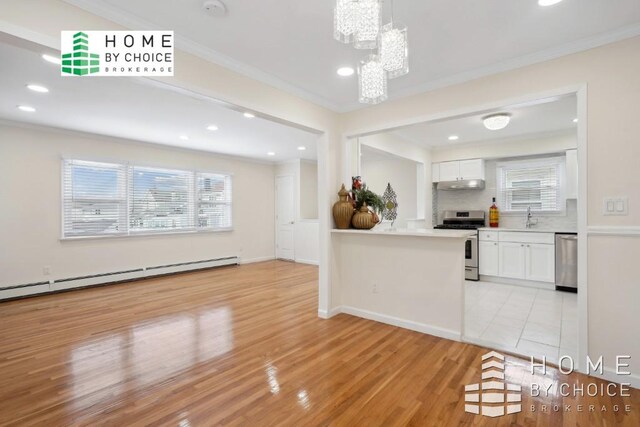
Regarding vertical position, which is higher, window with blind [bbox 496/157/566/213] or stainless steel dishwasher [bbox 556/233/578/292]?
window with blind [bbox 496/157/566/213]

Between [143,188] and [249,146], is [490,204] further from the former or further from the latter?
[143,188]

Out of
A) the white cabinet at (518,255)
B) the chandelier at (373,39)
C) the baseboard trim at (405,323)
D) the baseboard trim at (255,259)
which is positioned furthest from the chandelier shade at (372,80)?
the baseboard trim at (255,259)

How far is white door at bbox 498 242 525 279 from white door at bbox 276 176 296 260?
4.71 m

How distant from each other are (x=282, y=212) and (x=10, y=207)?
16.8 ft

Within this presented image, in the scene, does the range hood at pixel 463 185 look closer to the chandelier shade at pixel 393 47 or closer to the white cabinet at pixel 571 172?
the white cabinet at pixel 571 172

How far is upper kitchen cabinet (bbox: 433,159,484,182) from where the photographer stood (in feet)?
18.6

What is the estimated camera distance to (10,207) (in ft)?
14.4

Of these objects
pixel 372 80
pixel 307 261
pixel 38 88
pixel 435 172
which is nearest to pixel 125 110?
pixel 38 88

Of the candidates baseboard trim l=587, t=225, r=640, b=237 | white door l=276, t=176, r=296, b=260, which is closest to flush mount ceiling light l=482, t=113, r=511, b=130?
baseboard trim l=587, t=225, r=640, b=237

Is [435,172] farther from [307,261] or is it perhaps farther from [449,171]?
[307,261]

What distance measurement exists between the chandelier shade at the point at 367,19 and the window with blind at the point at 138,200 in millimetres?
5516

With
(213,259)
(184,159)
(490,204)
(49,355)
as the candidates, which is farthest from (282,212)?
(49,355)

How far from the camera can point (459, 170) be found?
5.89 m

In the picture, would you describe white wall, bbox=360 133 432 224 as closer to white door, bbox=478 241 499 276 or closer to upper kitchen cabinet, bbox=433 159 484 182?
upper kitchen cabinet, bbox=433 159 484 182
